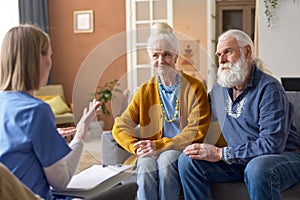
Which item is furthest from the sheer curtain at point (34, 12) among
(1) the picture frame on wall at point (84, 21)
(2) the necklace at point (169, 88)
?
(2) the necklace at point (169, 88)

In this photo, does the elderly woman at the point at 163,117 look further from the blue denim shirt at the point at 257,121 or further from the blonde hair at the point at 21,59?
the blonde hair at the point at 21,59

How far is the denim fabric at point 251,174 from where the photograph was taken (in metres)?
1.83

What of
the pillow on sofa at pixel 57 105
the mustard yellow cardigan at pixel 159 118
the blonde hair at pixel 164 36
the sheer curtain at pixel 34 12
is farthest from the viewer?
the sheer curtain at pixel 34 12

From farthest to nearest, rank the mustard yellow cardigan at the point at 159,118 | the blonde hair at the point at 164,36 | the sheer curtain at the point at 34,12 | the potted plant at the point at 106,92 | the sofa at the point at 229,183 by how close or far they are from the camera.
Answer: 1. the sheer curtain at the point at 34,12
2. the potted plant at the point at 106,92
3. the blonde hair at the point at 164,36
4. the mustard yellow cardigan at the point at 159,118
5. the sofa at the point at 229,183

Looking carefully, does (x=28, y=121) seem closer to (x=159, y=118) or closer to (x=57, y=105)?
(x=159, y=118)

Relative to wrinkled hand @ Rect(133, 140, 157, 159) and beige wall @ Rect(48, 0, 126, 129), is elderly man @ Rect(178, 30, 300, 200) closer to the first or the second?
wrinkled hand @ Rect(133, 140, 157, 159)

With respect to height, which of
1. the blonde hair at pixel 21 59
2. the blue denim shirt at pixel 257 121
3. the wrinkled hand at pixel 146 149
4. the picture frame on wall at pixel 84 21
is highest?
the picture frame on wall at pixel 84 21

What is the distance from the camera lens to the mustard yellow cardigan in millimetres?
2203

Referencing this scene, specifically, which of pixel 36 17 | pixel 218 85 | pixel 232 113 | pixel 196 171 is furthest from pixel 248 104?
pixel 36 17

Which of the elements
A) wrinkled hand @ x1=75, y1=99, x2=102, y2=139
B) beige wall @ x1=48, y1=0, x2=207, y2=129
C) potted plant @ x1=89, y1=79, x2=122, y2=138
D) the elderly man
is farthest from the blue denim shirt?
beige wall @ x1=48, y1=0, x2=207, y2=129

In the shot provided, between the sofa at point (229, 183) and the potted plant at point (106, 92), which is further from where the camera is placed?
the potted plant at point (106, 92)

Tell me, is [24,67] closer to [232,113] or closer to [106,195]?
[106,195]

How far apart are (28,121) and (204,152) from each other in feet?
3.53

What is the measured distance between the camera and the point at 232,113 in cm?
212
